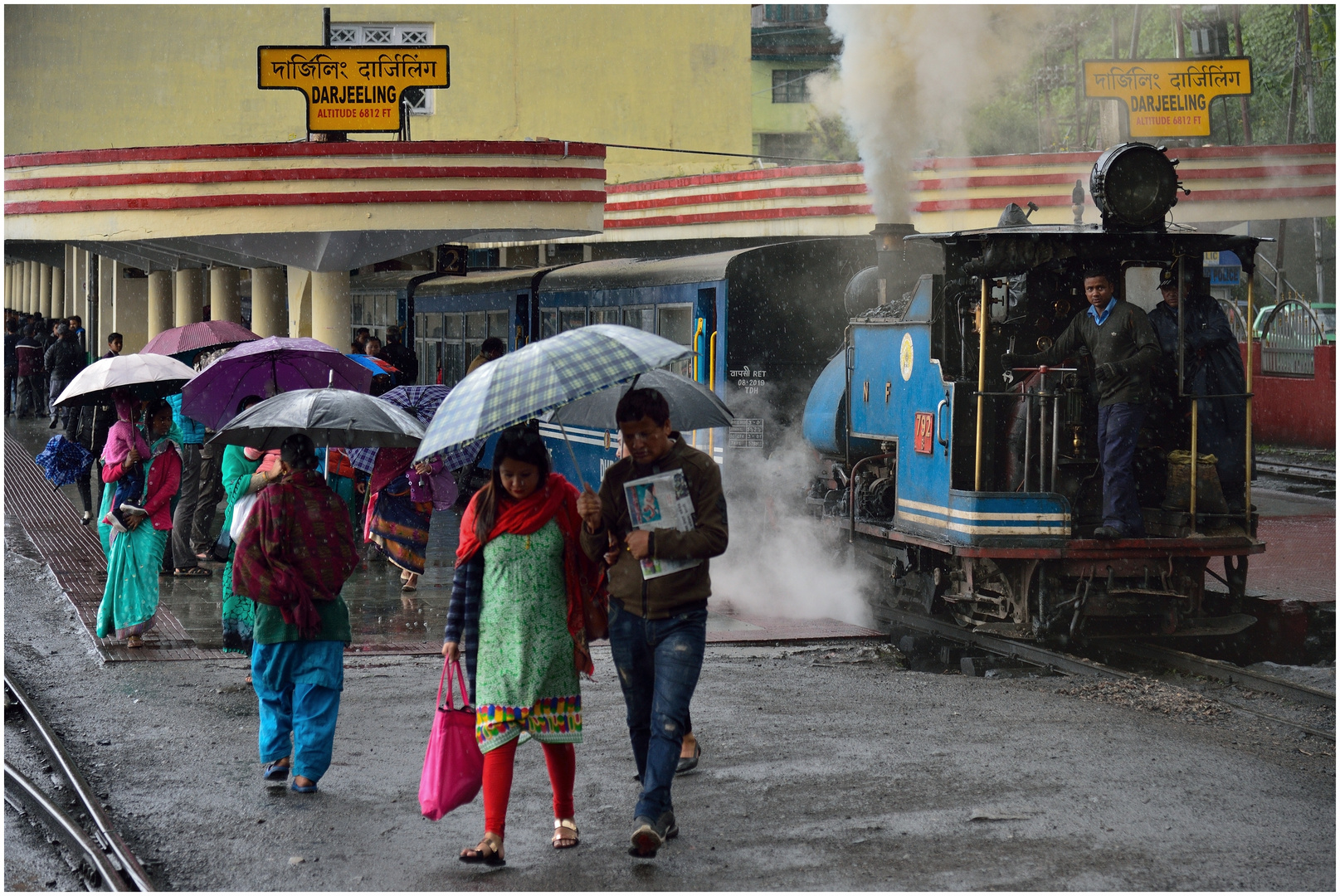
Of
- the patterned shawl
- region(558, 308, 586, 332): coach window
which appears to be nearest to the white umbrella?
the patterned shawl

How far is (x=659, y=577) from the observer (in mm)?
5215

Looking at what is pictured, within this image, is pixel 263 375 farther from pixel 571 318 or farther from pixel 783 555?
pixel 571 318

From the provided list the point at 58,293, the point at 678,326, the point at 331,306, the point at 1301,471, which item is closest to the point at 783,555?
the point at 678,326

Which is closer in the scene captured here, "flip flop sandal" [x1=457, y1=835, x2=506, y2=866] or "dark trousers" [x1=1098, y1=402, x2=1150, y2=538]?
"flip flop sandal" [x1=457, y1=835, x2=506, y2=866]

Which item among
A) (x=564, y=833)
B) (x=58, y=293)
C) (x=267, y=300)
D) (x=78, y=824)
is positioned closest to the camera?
(x=564, y=833)

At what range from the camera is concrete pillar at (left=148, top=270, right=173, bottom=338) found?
91.0 feet

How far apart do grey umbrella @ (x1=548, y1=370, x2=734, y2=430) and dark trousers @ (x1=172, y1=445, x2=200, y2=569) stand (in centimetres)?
615

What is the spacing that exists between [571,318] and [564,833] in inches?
453

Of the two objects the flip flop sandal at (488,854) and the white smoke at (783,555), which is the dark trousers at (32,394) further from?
the flip flop sandal at (488,854)

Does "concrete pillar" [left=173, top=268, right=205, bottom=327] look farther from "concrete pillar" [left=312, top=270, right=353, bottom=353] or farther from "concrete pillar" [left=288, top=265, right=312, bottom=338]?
"concrete pillar" [left=312, top=270, right=353, bottom=353]

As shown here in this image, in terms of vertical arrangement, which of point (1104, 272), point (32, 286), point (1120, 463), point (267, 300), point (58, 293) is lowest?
point (1120, 463)

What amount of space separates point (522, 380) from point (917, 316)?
547 cm

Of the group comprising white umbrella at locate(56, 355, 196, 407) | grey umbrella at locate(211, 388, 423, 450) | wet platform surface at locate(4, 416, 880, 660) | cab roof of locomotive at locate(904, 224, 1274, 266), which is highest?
cab roof of locomotive at locate(904, 224, 1274, 266)

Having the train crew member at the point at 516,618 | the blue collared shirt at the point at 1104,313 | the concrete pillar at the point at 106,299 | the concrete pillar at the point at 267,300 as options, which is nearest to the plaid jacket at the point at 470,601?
the train crew member at the point at 516,618
